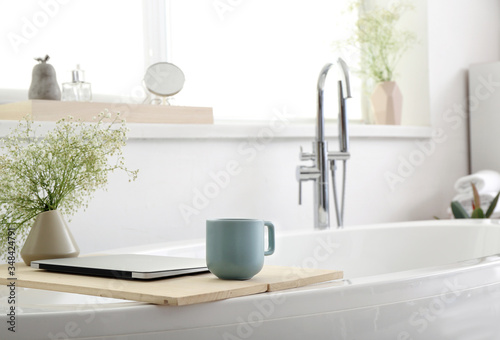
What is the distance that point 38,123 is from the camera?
4.63ft

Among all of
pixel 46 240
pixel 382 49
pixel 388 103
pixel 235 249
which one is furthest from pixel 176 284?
pixel 382 49

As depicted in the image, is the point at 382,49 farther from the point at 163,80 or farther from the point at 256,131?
the point at 163,80

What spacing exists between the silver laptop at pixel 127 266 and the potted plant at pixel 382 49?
1484 millimetres

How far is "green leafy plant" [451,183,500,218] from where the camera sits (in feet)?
6.69

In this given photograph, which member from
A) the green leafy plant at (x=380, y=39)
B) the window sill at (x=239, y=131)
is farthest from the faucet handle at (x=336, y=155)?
the green leafy plant at (x=380, y=39)

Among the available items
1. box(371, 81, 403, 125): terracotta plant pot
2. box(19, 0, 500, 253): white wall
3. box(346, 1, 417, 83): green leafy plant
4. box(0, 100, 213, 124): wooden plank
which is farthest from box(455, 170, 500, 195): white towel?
box(0, 100, 213, 124): wooden plank

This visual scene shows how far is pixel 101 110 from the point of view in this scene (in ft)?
5.04

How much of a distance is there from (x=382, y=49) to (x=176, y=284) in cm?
175

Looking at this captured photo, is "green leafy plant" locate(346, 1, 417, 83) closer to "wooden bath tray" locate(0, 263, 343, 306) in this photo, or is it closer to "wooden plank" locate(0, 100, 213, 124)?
"wooden plank" locate(0, 100, 213, 124)

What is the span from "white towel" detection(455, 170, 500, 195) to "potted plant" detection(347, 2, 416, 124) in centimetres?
30

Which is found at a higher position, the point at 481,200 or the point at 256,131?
the point at 256,131

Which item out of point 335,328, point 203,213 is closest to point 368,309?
point 335,328

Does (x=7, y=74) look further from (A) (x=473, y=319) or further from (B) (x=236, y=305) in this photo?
(A) (x=473, y=319)

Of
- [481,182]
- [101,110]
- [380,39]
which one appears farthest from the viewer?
[380,39]
